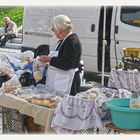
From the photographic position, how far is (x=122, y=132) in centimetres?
354

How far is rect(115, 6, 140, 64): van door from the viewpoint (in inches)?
304

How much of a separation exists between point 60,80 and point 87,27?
3809 millimetres

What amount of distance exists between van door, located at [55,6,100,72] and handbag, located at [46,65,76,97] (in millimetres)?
3675

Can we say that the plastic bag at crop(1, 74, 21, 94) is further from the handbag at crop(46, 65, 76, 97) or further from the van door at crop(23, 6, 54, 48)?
the van door at crop(23, 6, 54, 48)

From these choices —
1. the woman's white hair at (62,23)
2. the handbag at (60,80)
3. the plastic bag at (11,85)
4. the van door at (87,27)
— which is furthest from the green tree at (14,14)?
the woman's white hair at (62,23)

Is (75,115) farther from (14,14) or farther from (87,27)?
(14,14)

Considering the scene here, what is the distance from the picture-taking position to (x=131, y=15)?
7.93 m

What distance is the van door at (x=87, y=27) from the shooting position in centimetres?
805

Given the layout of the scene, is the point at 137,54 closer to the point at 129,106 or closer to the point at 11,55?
the point at 129,106

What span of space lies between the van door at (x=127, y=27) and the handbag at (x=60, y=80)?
3.37 meters

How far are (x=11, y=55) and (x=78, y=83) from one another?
115 centimetres

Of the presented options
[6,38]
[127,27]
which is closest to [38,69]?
[127,27]

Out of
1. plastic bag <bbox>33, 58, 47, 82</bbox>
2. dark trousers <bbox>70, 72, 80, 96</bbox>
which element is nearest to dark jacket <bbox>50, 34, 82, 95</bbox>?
dark trousers <bbox>70, 72, 80, 96</bbox>
